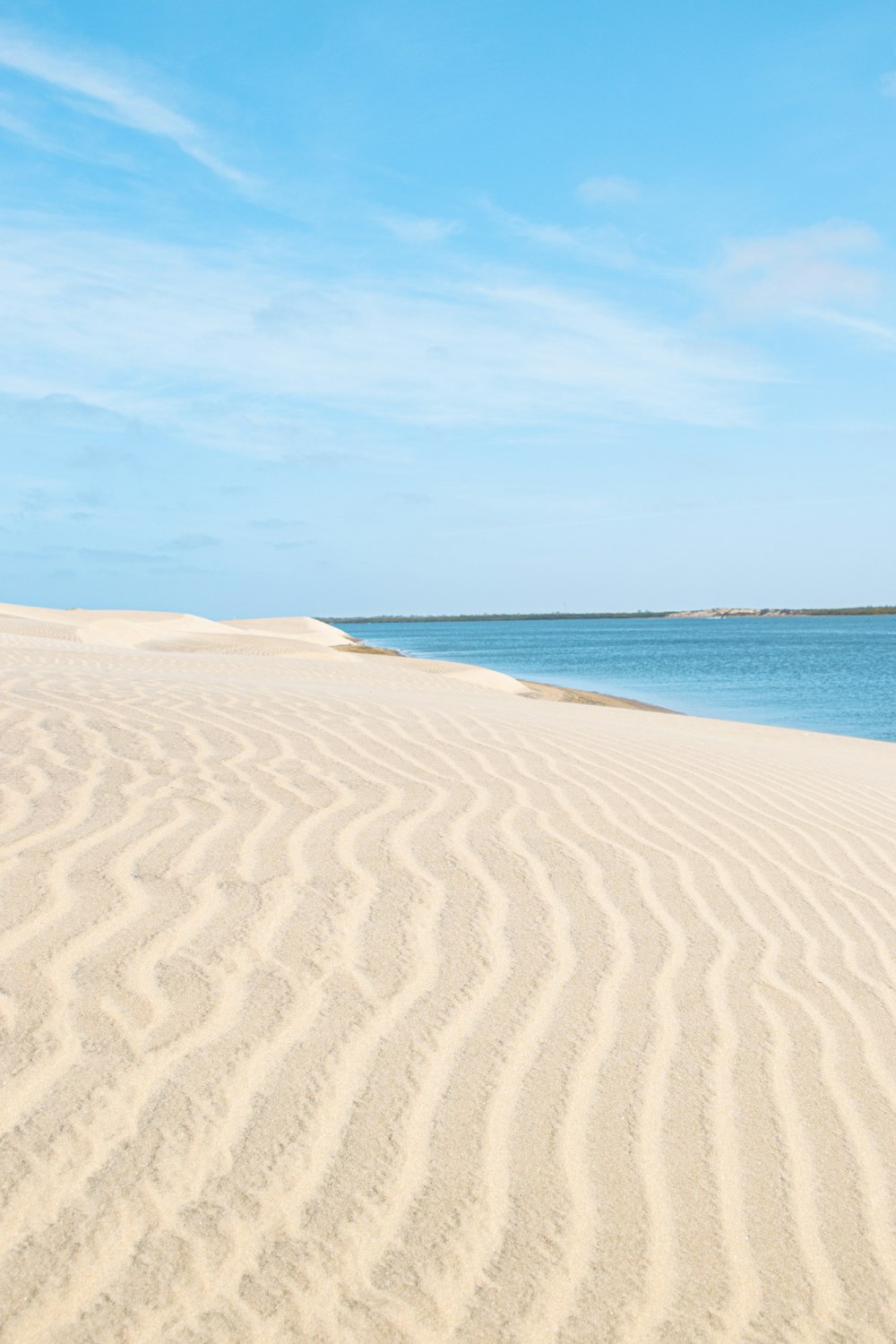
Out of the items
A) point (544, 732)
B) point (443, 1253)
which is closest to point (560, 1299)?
point (443, 1253)

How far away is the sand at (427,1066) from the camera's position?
194 centimetres

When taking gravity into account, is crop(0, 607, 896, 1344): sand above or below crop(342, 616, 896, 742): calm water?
above

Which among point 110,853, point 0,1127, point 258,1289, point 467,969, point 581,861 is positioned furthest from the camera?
point 581,861

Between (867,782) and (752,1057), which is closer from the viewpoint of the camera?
(752,1057)

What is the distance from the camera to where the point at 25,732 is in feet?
19.3

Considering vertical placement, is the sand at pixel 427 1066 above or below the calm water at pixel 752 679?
above

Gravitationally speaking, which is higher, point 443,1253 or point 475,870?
point 475,870

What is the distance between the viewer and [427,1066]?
2623 mm

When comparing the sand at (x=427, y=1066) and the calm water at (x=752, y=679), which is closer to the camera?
the sand at (x=427, y=1066)

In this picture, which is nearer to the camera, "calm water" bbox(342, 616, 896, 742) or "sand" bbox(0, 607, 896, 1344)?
"sand" bbox(0, 607, 896, 1344)

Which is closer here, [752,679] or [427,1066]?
[427,1066]

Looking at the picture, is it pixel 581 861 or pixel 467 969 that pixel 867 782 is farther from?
pixel 467 969

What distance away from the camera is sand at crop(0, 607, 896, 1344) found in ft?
6.35

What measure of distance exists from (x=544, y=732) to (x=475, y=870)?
12.7 feet
